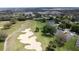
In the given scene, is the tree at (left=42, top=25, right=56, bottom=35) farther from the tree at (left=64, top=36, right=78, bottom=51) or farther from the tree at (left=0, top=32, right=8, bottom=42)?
the tree at (left=0, top=32, right=8, bottom=42)

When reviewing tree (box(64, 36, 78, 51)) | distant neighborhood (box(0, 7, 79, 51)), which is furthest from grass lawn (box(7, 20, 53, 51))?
tree (box(64, 36, 78, 51))

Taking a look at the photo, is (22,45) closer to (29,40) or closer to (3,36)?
(29,40)

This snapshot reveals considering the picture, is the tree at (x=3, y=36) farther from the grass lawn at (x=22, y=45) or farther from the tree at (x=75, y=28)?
the tree at (x=75, y=28)

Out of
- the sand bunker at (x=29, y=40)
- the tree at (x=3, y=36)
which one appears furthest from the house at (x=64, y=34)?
the tree at (x=3, y=36)

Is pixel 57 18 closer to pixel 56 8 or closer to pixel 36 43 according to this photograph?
pixel 56 8

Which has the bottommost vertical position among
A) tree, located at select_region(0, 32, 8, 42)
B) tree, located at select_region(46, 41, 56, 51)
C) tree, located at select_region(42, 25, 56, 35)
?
tree, located at select_region(46, 41, 56, 51)

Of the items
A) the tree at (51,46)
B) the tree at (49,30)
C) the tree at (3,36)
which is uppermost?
the tree at (49,30)

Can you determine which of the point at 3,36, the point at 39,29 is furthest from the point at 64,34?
the point at 3,36
